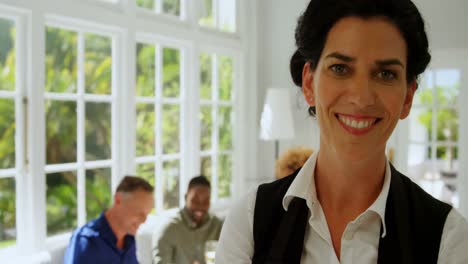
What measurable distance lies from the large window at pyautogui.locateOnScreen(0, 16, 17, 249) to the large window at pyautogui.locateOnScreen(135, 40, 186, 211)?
121 centimetres

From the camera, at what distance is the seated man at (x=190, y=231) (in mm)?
3609

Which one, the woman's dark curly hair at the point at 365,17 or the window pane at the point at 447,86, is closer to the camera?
the woman's dark curly hair at the point at 365,17

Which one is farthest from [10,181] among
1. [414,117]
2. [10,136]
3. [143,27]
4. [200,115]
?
[414,117]

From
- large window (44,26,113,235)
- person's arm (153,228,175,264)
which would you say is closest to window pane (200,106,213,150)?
large window (44,26,113,235)

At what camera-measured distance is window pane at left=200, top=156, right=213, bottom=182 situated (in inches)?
212

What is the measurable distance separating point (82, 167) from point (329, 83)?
3309 mm

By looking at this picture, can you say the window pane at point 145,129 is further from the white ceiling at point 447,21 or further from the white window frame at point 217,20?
the white ceiling at point 447,21

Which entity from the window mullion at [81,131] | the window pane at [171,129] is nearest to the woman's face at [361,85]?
the window mullion at [81,131]

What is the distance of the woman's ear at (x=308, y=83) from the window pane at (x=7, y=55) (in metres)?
2.85

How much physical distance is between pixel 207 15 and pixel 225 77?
69cm

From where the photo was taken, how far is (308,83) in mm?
932

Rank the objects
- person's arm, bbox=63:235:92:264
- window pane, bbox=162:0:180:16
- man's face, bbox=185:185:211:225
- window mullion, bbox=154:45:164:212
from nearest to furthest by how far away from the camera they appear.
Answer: person's arm, bbox=63:235:92:264
man's face, bbox=185:185:211:225
window mullion, bbox=154:45:164:212
window pane, bbox=162:0:180:16

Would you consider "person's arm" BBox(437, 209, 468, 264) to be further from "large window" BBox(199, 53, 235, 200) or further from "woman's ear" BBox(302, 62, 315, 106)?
"large window" BBox(199, 53, 235, 200)

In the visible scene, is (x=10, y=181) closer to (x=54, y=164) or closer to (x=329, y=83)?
(x=54, y=164)
